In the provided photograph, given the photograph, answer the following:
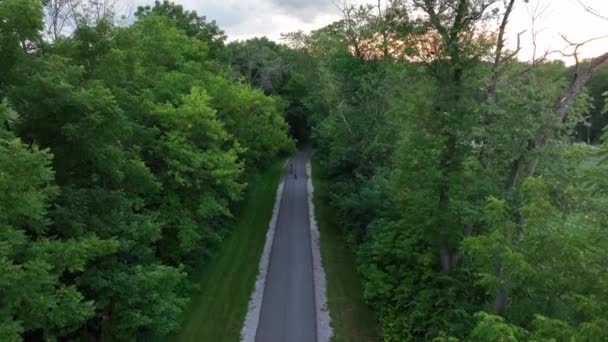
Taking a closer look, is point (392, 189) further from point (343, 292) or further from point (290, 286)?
point (290, 286)

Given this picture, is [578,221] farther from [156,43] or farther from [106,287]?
[156,43]

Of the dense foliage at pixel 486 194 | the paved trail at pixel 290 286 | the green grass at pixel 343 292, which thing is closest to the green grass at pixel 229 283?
the paved trail at pixel 290 286

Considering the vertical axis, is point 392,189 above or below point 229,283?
above

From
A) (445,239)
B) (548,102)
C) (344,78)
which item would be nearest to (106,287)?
(445,239)

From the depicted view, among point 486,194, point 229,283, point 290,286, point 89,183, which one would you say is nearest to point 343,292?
point 290,286

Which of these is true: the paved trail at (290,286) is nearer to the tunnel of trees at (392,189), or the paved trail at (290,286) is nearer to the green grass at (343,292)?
the green grass at (343,292)

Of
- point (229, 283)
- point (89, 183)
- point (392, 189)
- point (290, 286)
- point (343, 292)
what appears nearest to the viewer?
point (89, 183)

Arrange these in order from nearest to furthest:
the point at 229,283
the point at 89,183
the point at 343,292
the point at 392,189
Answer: the point at 89,183 < the point at 392,189 < the point at 343,292 < the point at 229,283
